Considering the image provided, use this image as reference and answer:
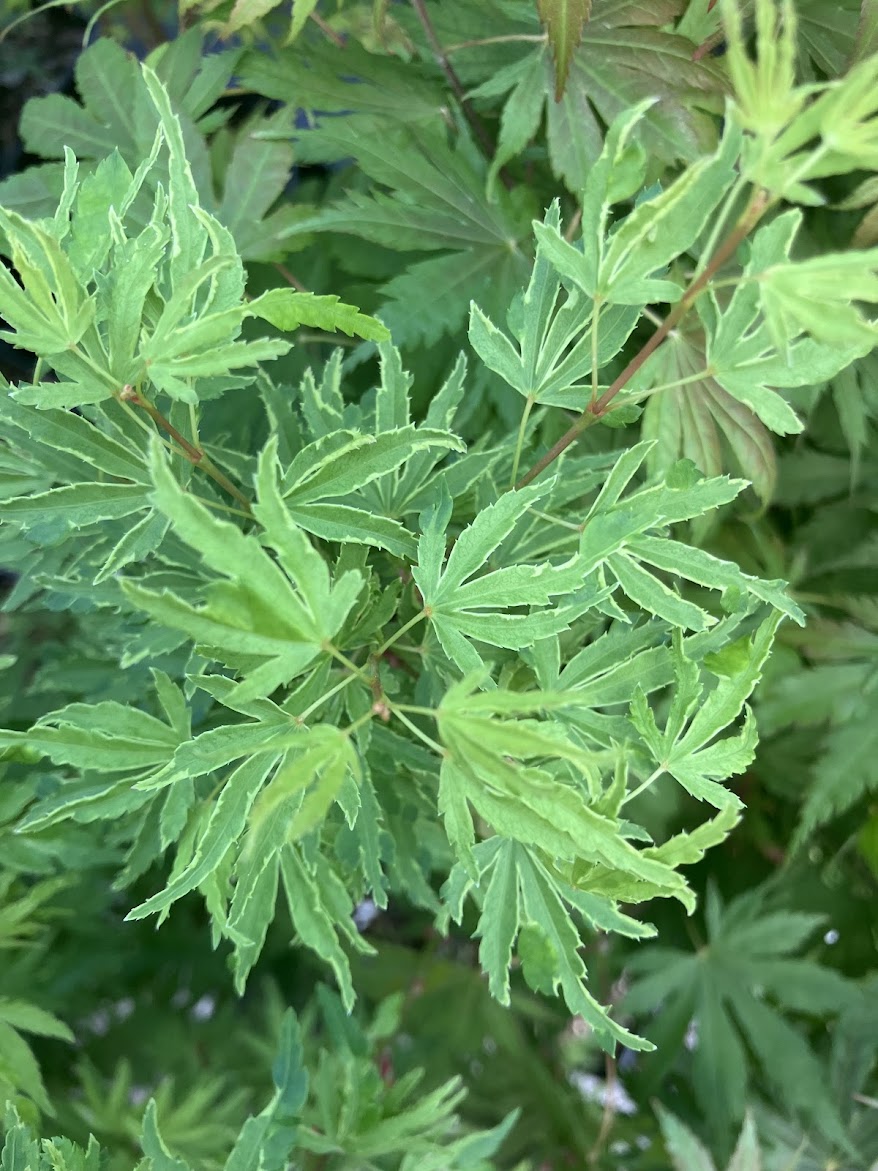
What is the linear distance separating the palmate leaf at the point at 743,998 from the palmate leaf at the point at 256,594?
0.80 metres

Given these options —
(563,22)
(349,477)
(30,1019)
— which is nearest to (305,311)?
(349,477)

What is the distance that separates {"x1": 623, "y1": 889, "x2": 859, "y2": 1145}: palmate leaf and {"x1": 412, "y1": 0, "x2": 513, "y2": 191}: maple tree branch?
0.83 m

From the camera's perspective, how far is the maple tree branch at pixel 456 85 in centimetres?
68

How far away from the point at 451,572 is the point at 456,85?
0.51m

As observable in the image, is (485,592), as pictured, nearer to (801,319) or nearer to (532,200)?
(801,319)

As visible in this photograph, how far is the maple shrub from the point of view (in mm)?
367

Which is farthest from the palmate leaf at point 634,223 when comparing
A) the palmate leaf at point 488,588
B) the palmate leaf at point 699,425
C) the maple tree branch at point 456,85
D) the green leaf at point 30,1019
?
the green leaf at point 30,1019

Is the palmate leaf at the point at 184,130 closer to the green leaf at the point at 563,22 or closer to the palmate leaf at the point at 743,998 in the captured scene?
the green leaf at the point at 563,22

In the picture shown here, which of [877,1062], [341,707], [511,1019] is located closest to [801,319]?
[341,707]

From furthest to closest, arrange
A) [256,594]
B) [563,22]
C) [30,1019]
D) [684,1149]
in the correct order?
1. [684,1149]
2. [30,1019]
3. [563,22]
4. [256,594]

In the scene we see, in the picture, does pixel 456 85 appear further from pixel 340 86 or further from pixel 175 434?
pixel 175 434

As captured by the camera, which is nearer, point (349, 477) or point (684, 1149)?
point (349, 477)

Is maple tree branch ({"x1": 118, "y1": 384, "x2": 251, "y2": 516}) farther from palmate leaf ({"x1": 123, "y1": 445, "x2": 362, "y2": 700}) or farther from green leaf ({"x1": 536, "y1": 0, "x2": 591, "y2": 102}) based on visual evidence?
green leaf ({"x1": 536, "y1": 0, "x2": 591, "y2": 102})

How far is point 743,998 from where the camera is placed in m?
1.00
